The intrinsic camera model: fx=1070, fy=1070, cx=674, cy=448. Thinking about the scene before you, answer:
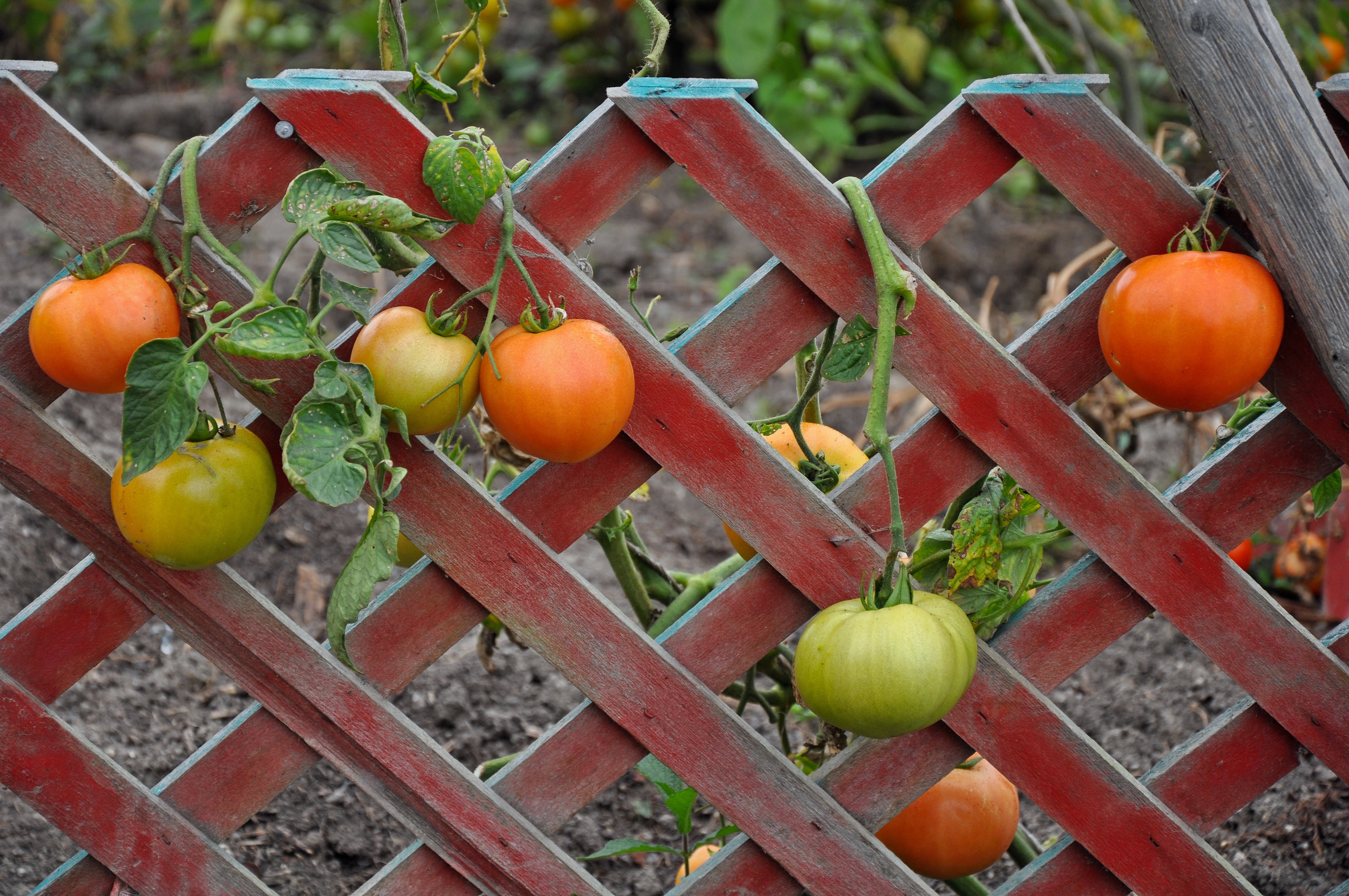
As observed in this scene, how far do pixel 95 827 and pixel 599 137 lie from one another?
2.62 feet

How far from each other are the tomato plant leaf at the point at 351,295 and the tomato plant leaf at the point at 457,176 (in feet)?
0.32

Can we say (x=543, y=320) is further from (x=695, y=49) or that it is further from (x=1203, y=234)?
(x=695, y=49)

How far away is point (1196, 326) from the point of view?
82 centimetres

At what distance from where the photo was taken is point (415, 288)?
92cm

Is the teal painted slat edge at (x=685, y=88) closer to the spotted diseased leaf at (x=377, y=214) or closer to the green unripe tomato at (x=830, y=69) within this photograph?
the spotted diseased leaf at (x=377, y=214)

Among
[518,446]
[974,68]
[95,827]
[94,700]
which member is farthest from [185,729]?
[974,68]

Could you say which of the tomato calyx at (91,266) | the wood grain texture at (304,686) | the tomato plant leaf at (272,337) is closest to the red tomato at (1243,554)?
the wood grain texture at (304,686)

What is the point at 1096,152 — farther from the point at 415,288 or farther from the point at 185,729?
the point at 185,729

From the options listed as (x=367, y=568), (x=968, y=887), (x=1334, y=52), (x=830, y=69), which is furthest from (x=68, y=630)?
(x=1334, y=52)

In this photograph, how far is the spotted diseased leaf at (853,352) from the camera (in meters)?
0.90

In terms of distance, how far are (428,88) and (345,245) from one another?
0.20 metres

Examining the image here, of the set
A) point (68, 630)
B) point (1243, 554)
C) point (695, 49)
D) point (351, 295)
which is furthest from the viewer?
point (695, 49)

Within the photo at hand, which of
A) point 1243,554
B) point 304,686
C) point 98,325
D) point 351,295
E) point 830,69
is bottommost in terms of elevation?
point 1243,554

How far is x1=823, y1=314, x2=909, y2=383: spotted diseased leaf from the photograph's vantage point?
2.96 feet
